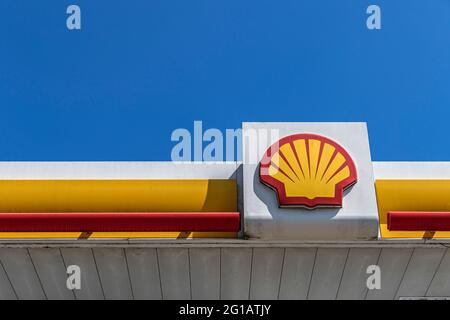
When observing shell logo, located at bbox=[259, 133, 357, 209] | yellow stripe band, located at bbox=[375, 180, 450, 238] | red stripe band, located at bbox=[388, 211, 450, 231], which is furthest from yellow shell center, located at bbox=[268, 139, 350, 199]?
red stripe band, located at bbox=[388, 211, 450, 231]

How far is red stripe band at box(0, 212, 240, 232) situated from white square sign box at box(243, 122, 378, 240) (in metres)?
0.41

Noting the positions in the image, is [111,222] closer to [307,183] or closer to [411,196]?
[307,183]

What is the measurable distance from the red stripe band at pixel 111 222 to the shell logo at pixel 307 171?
62 centimetres

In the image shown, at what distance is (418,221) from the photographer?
4973 millimetres

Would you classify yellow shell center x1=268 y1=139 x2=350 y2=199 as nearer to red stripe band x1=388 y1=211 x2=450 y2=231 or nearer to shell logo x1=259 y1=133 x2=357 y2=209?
shell logo x1=259 y1=133 x2=357 y2=209

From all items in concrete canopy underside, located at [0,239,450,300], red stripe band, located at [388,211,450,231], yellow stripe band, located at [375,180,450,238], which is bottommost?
concrete canopy underside, located at [0,239,450,300]

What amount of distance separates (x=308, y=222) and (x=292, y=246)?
38 centimetres

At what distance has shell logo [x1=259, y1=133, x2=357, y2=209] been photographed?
16.3ft

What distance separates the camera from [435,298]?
5.66m

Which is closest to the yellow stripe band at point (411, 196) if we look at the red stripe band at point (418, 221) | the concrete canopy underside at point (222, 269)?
the red stripe band at point (418, 221)

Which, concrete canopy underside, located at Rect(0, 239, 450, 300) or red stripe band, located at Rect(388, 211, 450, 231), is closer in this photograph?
red stripe band, located at Rect(388, 211, 450, 231)

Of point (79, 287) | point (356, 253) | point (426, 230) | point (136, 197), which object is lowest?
point (79, 287)
